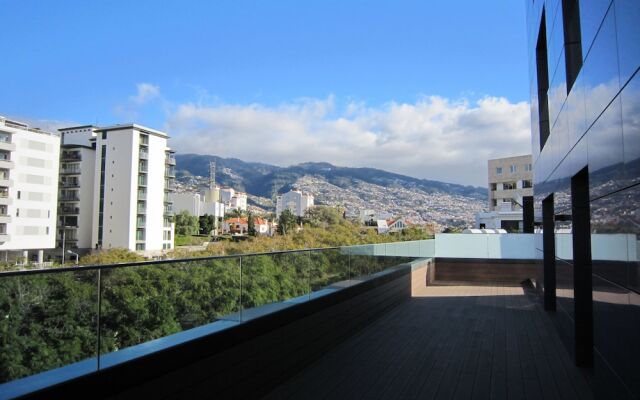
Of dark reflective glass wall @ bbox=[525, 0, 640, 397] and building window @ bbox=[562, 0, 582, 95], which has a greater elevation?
building window @ bbox=[562, 0, 582, 95]

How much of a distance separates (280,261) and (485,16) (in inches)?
508

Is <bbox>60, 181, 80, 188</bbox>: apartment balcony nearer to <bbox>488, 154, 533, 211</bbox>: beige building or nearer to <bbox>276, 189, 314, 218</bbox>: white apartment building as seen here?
<bbox>276, 189, 314, 218</bbox>: white apartment building

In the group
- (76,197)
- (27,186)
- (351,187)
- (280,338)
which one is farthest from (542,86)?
(351,187)

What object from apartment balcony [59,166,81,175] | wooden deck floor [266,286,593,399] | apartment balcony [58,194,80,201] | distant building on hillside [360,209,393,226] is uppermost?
apartment balcony [59,166,81,175]

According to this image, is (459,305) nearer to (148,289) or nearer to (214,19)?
(148,289)

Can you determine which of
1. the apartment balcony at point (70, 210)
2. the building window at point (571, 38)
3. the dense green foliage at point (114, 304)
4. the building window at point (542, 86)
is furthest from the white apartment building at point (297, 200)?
the dense green foliage at point (114, 304)

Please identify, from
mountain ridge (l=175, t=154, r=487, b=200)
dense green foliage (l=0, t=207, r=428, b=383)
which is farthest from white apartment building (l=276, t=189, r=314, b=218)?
dense green foliage (l=0, t=207, r=428, b=383)

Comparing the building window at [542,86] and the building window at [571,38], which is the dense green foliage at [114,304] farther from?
the building window at [542,86]

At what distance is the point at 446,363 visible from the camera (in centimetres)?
591

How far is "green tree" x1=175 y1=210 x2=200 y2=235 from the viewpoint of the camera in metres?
101

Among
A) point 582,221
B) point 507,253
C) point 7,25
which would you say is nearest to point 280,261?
point 582,221

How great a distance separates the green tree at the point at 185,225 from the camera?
101 m

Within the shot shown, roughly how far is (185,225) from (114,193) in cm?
2153

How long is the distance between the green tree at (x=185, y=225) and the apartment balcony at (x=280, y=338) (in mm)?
96257
